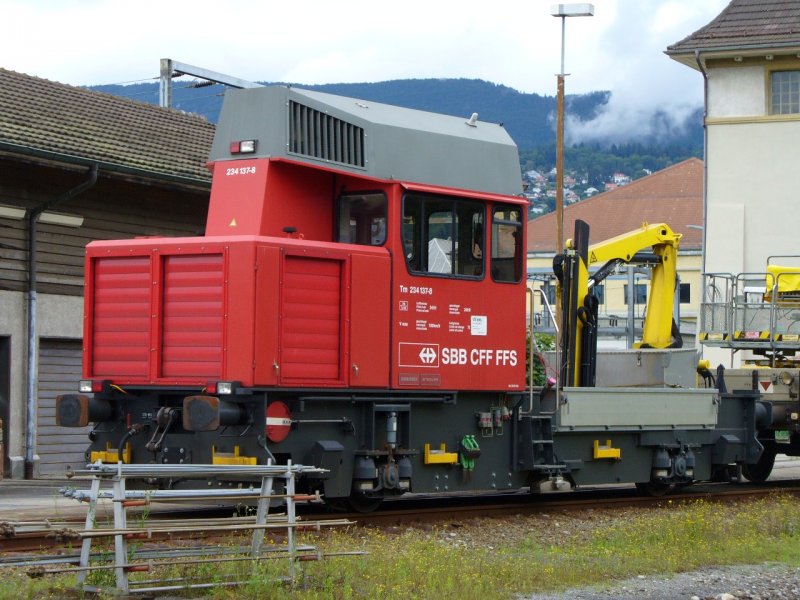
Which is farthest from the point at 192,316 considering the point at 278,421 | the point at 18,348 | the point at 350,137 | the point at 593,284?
the point at 18,348

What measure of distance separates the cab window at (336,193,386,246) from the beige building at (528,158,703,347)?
62486 millimetres

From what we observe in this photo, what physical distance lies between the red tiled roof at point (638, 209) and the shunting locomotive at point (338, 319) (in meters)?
69.0

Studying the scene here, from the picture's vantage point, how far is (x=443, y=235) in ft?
46.2

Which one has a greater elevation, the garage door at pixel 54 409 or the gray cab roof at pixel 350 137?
the gray cab roof at pixel 350 137

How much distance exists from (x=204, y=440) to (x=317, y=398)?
1136 millimetres

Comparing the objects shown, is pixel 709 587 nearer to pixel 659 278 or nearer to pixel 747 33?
pixel 659 278

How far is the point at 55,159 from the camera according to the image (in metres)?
20.0

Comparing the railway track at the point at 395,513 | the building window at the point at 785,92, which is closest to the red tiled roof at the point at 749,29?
the building window at the point at 785,92

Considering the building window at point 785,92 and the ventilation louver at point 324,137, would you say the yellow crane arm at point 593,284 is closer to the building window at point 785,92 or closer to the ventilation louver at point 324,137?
the ventilation louver at point 324,137

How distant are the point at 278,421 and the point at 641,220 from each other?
7890 centimetres

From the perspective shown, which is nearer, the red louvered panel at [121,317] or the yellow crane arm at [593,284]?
the red louvered panel at [121,317]

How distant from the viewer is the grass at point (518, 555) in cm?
889

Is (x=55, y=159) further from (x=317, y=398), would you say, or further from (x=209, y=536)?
(x=209, y=536)

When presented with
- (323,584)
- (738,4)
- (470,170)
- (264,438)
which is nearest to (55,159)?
(470,170)
